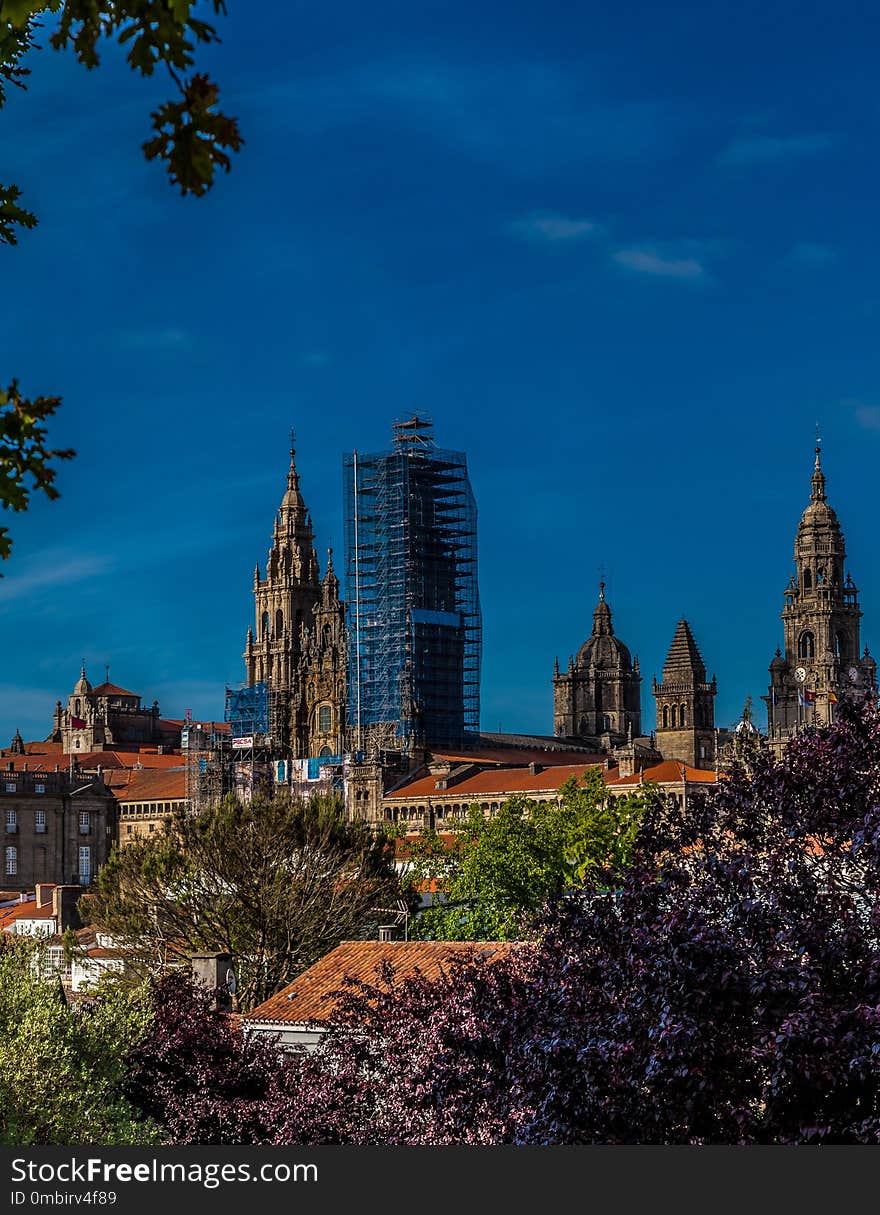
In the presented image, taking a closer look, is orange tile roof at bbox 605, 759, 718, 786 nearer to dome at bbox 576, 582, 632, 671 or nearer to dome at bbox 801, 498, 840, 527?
dome at bbox 801, 498, 840, 527

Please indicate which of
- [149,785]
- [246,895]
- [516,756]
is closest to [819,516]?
[516,756]

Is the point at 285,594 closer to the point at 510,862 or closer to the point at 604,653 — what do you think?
the point at 604,653

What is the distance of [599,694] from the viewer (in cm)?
19025

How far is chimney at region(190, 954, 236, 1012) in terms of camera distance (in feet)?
146

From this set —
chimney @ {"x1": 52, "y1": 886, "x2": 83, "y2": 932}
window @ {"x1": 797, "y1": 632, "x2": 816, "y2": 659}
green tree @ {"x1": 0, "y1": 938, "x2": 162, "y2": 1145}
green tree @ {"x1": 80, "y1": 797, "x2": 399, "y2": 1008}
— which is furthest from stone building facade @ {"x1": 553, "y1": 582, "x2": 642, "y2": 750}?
green tree @ {"x1": 0, "y1": 938, "x2": 162, "y2": 1145}

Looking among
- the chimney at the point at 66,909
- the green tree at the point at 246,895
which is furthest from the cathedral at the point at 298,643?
the green tree at the point at 246,895

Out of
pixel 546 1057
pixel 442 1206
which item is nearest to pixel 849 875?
pixel 546 1057

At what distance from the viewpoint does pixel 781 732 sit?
152 metres

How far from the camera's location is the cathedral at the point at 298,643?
15100 cm

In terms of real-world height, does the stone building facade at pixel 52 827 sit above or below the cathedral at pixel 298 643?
below

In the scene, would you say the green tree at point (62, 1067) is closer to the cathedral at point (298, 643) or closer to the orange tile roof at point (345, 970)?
the orange tile roof at point (345, 970)

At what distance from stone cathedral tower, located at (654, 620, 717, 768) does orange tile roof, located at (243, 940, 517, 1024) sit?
4647 inches

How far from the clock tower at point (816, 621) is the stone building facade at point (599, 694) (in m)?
30.7

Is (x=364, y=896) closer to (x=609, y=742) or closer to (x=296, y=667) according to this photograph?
(x=296, y=667)
